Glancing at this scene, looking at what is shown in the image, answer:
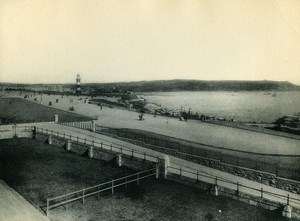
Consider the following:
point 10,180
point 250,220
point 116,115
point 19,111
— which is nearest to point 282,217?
point 250,220

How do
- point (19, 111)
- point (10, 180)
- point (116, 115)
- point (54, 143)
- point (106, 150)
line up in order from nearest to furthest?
point (10, 180)
point (106, 150)
point (54, 143)
point (116, 115)
point (19, 111)

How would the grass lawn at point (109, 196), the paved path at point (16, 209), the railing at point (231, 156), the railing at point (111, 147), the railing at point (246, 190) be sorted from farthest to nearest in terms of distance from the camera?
the railing at point (111, 147)
the railing at point (231, 156)
the railing at point (246, 190)
the grass lawn at point (109, 196)
the paved path at point (16, 209)

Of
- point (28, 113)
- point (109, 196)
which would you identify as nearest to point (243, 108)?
point (28, 113)

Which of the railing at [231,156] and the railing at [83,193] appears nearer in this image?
the railing at [83,193]

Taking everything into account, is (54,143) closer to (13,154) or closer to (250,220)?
(13,154)

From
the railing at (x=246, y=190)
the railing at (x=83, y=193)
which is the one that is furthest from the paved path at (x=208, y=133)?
the railing at (x=83, y=193)

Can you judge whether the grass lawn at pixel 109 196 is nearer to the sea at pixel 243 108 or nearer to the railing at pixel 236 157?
the railing at pixel 236 157
